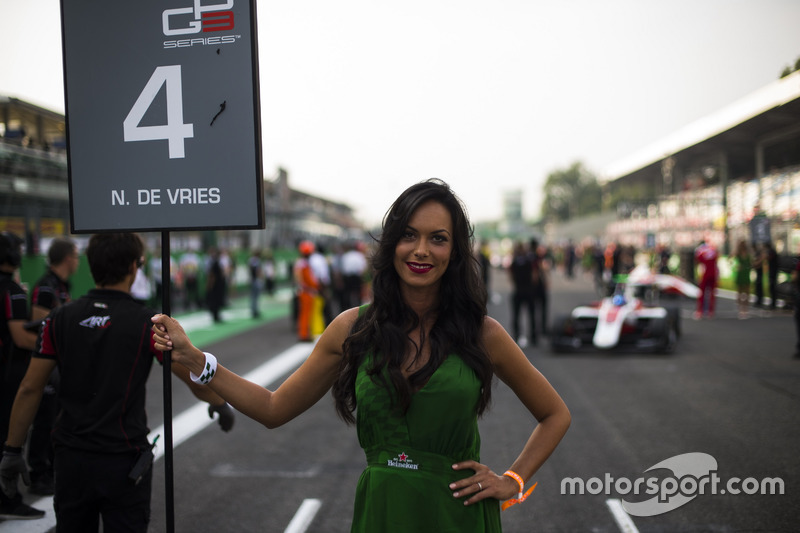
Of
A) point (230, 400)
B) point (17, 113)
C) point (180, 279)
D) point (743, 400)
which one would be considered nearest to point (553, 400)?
point (230, 400)

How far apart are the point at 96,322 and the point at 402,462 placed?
1614 mm

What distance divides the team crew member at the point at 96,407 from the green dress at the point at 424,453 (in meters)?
1.02

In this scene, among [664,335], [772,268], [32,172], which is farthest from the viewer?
[772,268]

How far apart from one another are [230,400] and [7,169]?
34.9 ft

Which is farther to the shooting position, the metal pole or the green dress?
the metal pole

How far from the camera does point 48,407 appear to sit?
4.68 meters

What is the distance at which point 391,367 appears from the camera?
2141mm

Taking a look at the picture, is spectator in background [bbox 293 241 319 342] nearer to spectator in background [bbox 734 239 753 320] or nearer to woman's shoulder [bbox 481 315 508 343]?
spectator in background [bbox 734 239 753 320]

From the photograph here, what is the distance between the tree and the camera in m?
145

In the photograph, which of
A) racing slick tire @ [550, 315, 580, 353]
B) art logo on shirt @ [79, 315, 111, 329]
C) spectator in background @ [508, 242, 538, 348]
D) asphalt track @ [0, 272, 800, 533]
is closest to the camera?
art logo on shirt @ [79, 315, 111, 329]

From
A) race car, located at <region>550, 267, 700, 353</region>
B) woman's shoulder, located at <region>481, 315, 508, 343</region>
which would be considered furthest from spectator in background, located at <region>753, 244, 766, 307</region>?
woman's shoulder, located at <region>481, 315, 508, 343</region>

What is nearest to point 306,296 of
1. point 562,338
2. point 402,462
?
point 562,338

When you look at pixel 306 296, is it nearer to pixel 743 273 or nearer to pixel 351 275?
pixel 351 275

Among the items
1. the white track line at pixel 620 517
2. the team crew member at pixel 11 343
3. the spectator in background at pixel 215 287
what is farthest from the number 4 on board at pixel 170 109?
the spectator in background at pixel 215 287
